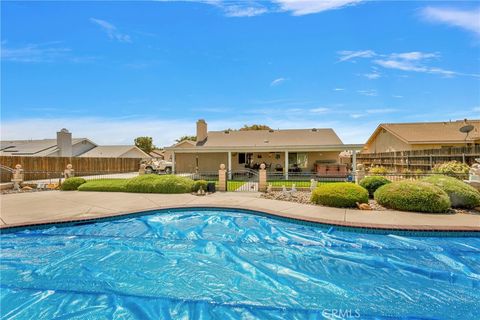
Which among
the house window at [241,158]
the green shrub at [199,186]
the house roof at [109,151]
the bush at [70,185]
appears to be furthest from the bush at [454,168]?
the house roof at [109,151]

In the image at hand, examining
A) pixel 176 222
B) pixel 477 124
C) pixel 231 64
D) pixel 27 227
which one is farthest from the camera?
pixel 477 124

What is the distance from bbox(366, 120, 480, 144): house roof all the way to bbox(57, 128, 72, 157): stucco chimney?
35.2 metres

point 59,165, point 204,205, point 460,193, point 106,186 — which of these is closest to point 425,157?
point 460,193

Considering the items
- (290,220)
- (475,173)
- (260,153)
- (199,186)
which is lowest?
(290,220)

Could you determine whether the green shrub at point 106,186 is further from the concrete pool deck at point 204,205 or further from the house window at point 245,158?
the house window at point 245,158

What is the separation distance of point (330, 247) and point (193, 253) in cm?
347

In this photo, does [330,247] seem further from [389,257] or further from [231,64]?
[231,64]

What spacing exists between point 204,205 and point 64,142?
92.1 ft

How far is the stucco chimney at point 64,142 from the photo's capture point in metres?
29.8

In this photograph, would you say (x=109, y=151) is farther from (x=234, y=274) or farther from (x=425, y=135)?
(x=425, y=135)

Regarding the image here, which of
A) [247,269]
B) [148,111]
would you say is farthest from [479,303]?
[148,111]

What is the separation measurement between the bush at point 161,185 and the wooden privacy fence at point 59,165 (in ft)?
28.4

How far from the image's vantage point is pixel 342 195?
9.82 meters

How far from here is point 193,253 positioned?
6301mm
